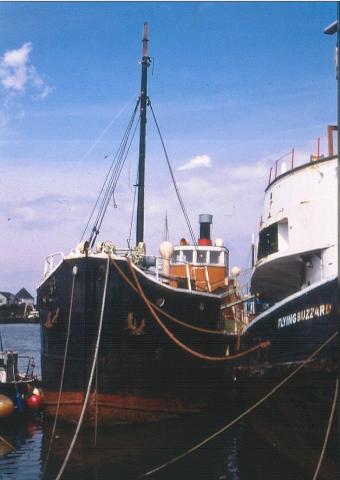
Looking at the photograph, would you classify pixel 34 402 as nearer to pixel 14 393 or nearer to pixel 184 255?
pixel 14 393

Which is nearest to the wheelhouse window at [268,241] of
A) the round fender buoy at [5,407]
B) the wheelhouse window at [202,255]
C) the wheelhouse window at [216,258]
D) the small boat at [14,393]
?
the wheelhouse window at [202,255]

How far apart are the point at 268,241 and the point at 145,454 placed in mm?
5689

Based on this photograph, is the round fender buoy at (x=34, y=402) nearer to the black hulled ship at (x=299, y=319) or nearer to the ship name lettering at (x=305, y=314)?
the black hulled ship at (x=299, y=319)

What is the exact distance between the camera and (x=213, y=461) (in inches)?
499

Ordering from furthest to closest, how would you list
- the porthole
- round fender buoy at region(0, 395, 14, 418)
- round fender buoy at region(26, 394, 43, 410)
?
round fender buoy at region(26, 394, 43, 410)
round fender buoy at region(0, 395, 14, 418)
the porthole

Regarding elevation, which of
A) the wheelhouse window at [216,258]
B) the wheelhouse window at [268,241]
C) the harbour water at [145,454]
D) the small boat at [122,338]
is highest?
the wheelhouse window at [216,258]

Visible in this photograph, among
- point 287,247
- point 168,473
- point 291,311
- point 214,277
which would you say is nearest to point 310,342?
point 291,311

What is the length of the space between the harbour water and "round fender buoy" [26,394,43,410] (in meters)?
1.18

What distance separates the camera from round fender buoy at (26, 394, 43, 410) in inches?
685

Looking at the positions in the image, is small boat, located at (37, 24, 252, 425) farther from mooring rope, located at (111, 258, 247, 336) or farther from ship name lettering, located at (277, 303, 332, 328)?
ship name lettering, located at (277, 303, 332, 328)

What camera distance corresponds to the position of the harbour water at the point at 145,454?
11586 millimetres

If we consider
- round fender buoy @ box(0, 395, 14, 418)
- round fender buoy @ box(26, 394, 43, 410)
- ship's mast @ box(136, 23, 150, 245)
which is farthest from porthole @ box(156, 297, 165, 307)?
round fender buoy @ box(26, 394, 43, 410)

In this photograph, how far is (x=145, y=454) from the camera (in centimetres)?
1278

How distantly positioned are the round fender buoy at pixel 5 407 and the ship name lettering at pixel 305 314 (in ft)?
28.0
